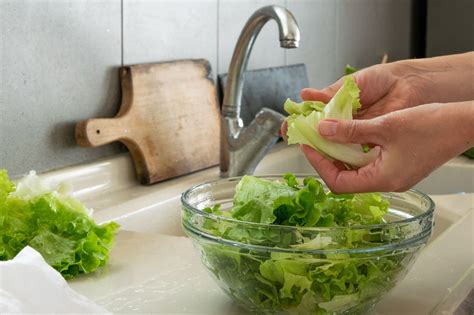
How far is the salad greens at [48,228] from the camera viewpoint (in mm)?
1156

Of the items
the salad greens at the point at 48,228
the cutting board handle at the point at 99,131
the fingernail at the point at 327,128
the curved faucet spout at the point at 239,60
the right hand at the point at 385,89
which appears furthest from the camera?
the curved faucet spout at the point at 239,60

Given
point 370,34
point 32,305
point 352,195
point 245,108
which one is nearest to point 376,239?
point 352,195

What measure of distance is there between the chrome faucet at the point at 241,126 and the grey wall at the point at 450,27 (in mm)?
1865

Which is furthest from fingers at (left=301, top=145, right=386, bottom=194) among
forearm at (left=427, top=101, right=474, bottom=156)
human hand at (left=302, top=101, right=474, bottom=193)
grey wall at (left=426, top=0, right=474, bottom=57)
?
grey wall at (left=426, top=0, right=474, bottom=57)

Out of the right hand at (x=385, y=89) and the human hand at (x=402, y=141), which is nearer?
the human hand at (x=402, y=141)

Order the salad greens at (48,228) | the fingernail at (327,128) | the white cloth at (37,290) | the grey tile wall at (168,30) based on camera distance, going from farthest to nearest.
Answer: the grey tile wall at (168,30), the salad greens at (48,228), the fingernail at (327,128), the white cloth at (37,290)

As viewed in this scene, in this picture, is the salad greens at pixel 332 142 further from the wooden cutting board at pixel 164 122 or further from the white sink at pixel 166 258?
the wooden cutting board at pixel 164 122

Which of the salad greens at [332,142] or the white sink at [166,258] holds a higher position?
the salad greens at [332,142]

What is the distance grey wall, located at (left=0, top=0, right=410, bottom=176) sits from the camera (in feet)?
5.06

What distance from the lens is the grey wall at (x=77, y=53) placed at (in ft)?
5.06

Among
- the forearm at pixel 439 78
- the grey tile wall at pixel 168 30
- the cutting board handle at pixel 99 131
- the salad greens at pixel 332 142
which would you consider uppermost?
the grey tile wall at pixel 168 30

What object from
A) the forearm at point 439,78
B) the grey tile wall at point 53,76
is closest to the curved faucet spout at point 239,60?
the grey tile wall at point 53,76

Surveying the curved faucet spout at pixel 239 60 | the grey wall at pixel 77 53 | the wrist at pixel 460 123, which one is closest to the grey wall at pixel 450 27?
the grey wall at pixel 77 53

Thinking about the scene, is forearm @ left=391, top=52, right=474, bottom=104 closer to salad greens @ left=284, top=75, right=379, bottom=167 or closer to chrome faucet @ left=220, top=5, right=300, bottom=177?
salad greens @ left=284, top=75, right=379, bottom=167
